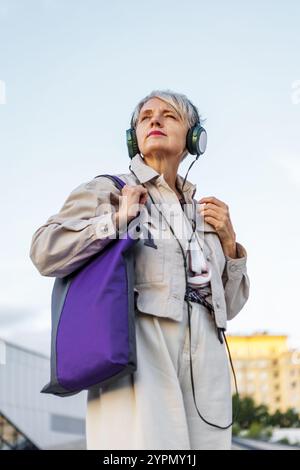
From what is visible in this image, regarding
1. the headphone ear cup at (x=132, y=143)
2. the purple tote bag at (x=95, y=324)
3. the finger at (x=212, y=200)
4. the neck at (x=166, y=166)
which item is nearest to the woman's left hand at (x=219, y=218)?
the finger at (x=212, y=200)

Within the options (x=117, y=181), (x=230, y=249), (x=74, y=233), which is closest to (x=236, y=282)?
(x=230, y=249)

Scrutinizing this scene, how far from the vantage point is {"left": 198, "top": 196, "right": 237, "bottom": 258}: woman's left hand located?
2.72 metres

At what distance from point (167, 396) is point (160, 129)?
0.95 meters

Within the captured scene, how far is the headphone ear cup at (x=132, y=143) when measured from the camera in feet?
9.18

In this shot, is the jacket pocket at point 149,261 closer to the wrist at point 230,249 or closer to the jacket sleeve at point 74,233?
the jacket sleeve at point 74,233

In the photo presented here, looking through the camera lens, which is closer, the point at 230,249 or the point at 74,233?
the point at 74,233

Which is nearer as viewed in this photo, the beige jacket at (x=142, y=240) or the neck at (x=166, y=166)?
the beige jacket at (x=142, y=240)

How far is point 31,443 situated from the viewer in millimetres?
32438

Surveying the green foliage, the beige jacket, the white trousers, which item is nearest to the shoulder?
the beige jacket

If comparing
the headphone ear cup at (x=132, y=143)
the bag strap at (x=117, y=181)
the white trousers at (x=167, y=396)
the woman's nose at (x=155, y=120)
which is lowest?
the white trousers at (x=167, y=396)

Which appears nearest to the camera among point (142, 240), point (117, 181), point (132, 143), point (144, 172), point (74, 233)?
point (74, 233)

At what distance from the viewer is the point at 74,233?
2346 millimetres

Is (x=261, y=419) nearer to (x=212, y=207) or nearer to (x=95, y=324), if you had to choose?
(x=212, y=207)

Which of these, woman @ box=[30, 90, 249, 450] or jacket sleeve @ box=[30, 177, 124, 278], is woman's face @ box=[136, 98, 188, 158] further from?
jacket sleeve @ box=[30, 177, 124, 278]
